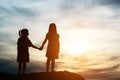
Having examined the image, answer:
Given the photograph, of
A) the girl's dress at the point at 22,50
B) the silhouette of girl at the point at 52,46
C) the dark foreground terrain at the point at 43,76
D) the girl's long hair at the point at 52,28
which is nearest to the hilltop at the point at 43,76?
the dark foreground terrain at the point at 43,76

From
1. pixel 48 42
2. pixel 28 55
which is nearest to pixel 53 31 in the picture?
pixel 48 42

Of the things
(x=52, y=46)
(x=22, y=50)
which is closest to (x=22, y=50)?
(x=22, y=50)

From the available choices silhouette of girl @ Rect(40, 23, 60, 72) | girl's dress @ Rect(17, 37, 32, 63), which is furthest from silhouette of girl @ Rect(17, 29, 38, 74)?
silhouette of girl @ Rect(40, 23, 60, 72)

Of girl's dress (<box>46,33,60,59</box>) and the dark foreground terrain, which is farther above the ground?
girl's dress (<box>46,33,60,59</box>)

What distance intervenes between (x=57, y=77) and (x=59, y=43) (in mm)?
2901

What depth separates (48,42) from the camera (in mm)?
25312

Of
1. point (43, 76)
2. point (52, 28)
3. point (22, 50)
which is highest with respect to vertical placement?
point (52, 28)

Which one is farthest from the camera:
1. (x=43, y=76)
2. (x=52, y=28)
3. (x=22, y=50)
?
(x=22, y=50)

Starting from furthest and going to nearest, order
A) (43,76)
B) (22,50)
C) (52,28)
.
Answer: (22,50)
(52,28)
(43,76)

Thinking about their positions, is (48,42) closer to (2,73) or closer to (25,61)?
(25,61)

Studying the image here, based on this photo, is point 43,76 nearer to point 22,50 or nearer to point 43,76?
point 43,76

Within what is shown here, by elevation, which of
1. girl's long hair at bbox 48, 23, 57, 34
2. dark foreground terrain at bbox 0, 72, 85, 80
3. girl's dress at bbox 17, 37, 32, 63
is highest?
girl's long hair at bbox 48, 23, 57, 34

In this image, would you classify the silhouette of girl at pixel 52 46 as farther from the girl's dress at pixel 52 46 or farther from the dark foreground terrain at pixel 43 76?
the dark foreground terrain at pixel 43 76

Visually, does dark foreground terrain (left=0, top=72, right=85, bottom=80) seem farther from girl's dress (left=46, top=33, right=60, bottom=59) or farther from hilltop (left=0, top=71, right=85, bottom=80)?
girl's dress (left=46, top=33, right=60, bottom=59)
